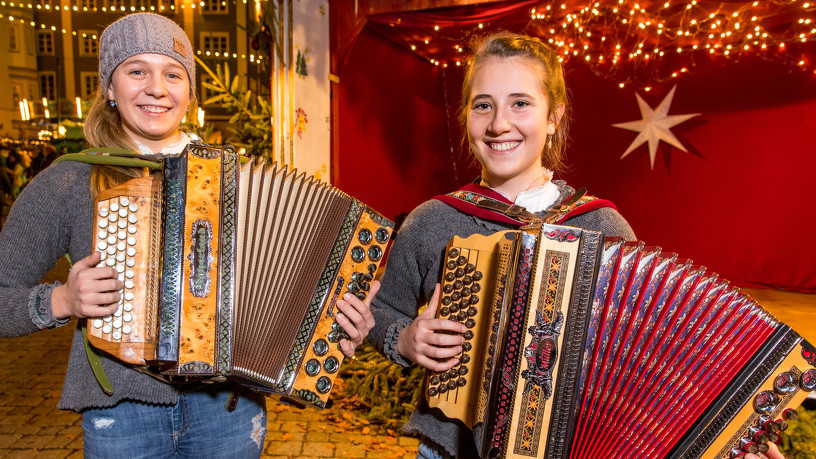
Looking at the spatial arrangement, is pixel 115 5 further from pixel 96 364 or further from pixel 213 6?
pixel 96 364

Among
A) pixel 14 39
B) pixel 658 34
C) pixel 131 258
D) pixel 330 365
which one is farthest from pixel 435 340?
pixel 14 39

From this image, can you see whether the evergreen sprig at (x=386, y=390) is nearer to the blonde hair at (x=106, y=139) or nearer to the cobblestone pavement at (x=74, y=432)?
the cobblestone pavement at (x=74, y=432)

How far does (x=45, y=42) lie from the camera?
24.0 ft

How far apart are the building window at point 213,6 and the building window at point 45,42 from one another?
307 cm

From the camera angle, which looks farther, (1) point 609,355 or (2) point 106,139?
(2) point 106,139

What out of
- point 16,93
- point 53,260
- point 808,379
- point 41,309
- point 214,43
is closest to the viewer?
point 808,379

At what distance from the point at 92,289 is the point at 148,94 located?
599mm

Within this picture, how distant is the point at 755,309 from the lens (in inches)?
49.8

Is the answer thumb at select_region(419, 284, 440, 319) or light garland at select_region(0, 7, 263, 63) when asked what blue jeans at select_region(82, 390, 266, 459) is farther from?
light garland at select_region(0, 7, 263, 63)

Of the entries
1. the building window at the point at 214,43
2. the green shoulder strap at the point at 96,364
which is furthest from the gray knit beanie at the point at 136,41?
the building window at the point at 214,43

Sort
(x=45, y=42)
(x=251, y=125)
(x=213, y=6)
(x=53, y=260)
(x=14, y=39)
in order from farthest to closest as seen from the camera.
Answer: (x=14, y=39) → (x=45, y=42) → (x=213, y=6) → (x=251, y=125) → (x=53, y=260)

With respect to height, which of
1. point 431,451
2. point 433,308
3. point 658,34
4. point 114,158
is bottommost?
point 431,451

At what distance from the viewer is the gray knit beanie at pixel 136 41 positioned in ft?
4.80

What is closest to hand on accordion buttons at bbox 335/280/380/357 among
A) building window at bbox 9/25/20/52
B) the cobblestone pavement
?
the cobblestone pavement
